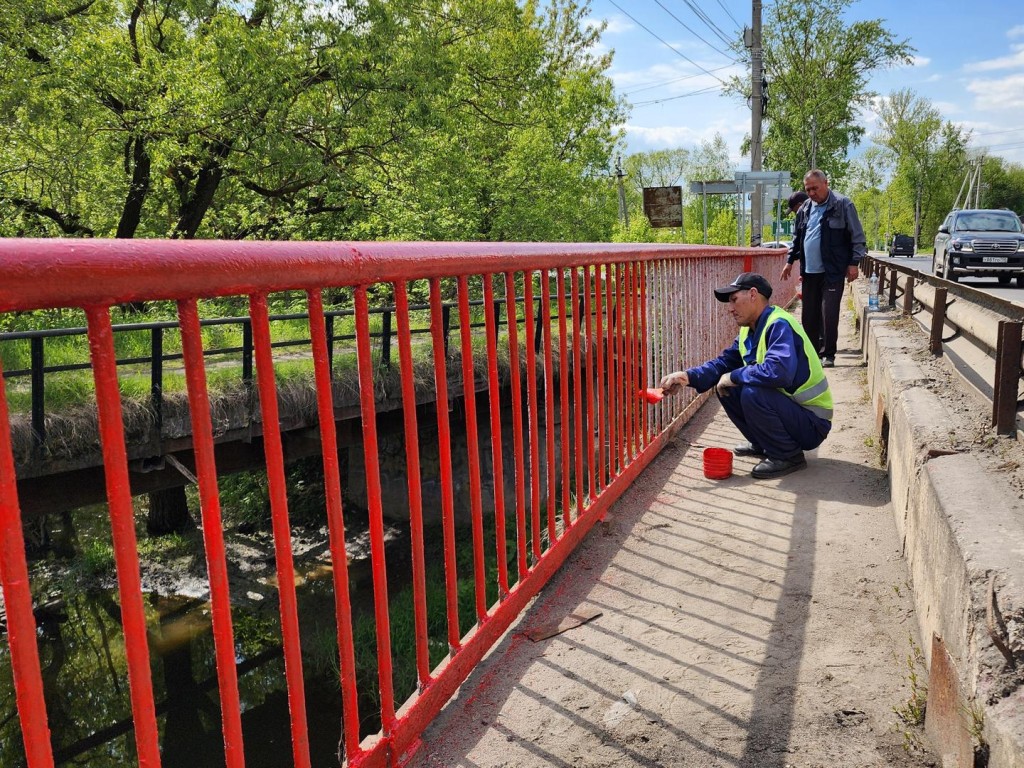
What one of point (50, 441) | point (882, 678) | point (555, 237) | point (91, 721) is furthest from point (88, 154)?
point (882, 678)

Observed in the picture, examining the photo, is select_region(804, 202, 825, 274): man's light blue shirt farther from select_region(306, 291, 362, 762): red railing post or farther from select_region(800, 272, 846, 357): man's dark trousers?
select_region(306, 291, 362, 762): red railing post

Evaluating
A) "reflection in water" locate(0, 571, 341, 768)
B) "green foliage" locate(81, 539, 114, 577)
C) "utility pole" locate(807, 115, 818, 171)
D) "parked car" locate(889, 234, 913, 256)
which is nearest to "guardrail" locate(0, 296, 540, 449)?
"reflection in water" locate(0, 571, 341, 768)

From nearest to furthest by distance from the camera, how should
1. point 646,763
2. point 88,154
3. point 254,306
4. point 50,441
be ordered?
1. point 254,306
2. point 646,763
3. point 50,441
4. point 88,154

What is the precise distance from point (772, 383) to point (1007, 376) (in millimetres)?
1401

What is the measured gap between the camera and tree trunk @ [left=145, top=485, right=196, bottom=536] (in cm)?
1374

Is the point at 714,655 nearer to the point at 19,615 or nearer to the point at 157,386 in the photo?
the point at 19,615

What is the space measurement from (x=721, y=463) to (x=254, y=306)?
11.4ft

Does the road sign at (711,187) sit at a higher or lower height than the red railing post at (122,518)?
higher

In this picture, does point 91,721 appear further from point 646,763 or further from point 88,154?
point 646,763

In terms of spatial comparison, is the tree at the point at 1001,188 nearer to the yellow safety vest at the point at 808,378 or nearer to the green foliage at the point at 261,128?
the green foliage at the point at 261,128

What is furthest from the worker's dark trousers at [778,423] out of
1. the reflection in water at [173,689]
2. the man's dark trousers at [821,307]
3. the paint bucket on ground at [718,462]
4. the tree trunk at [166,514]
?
the tree trunk at [166,514]

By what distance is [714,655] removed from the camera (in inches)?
99.0

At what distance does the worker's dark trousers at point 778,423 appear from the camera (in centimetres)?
450

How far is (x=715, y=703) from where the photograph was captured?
225 centimetres
